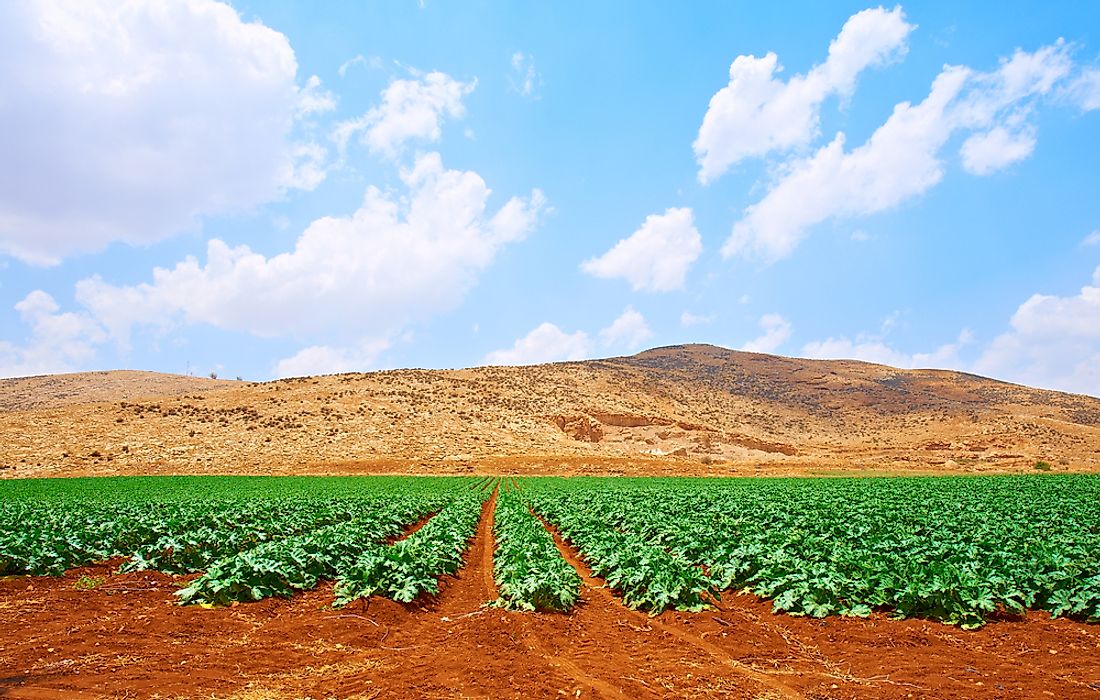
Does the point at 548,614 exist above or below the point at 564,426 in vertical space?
below

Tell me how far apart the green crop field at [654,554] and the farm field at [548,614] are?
0.19 ft

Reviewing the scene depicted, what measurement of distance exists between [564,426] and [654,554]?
6146 centimetres

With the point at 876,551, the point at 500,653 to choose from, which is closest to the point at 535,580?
the point at 500,653

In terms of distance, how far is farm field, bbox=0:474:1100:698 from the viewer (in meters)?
6.71

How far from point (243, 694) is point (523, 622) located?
3.54m

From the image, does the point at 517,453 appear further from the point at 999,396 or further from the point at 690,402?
the point at 999,396

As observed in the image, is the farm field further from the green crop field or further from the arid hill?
the arid hill

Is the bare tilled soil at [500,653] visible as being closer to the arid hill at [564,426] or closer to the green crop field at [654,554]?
the green crop field at [654,554]

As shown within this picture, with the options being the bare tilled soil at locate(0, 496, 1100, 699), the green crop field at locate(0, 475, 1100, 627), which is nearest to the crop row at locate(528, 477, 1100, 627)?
the green crop field at locate(0, 475, 1100, 627)

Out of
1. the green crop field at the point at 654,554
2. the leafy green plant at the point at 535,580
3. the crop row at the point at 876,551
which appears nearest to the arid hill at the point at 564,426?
the crop row at the point at 876,551

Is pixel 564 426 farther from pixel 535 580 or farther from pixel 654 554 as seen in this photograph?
pixel 535 580

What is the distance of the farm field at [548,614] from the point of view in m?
6.71

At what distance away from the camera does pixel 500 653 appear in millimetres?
7363

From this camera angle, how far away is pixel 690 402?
92.9 meters
